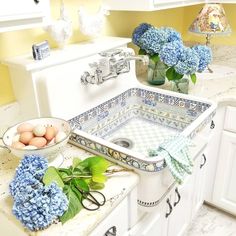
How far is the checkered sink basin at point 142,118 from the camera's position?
1217 millimetres

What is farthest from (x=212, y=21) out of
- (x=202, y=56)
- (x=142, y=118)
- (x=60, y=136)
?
(x=60, y=136)

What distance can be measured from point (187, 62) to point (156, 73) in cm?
29

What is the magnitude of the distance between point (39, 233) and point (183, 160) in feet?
1.67

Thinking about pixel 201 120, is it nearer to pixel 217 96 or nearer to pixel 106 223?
pixel 217 96

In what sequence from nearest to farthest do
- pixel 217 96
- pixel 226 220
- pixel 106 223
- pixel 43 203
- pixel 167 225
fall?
pixel 43 203 < pixel 106 223 < pixel 167 225 < pixel 217 96 < pixel 226 220

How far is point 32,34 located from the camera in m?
1.11

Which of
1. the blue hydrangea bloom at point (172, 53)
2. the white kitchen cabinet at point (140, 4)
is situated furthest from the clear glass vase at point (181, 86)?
the white kitchen cabinet at point (140, 4)

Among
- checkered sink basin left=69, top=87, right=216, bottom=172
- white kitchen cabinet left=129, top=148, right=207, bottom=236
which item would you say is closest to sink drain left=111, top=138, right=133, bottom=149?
checkered sink basin left=69, top=87, right=216, bottom=172

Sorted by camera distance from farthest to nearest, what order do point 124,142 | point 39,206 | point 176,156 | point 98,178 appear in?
1. point 124,142
2. point 176,156
3. point 98,178
4. point 39,206

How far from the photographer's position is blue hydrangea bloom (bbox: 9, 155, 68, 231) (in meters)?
0.61

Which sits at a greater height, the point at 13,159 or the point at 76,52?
the point at 76,52

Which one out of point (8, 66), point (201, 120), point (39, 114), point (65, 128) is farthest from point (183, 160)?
point (8, 66)

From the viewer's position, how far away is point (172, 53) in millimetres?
1288

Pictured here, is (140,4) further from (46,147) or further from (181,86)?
(46,147)
